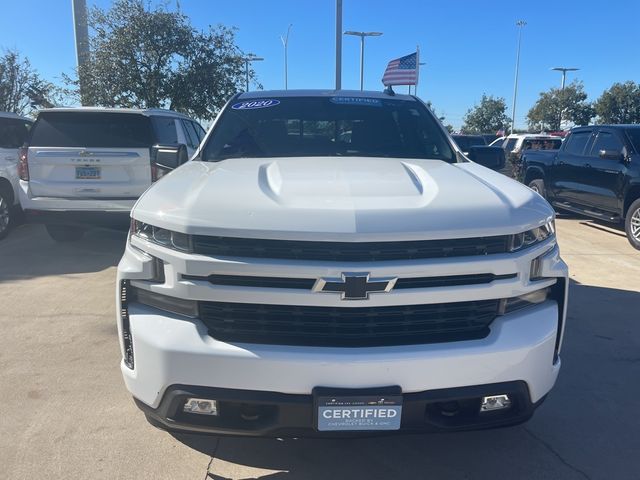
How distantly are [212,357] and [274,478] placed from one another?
35.4 inches

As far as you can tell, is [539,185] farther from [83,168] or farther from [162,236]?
[162,236]

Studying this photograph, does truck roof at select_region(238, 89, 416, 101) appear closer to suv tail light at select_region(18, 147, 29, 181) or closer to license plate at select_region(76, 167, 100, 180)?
license plate at select_region(76, 167, 100, 180)

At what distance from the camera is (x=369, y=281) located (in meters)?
2.15

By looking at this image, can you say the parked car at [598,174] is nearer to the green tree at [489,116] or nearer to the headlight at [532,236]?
the headlight at [532,236]

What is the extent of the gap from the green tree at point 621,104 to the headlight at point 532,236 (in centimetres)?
4887

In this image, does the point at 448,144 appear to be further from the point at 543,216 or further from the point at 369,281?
the point at 369,281

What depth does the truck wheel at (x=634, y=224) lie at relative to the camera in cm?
802

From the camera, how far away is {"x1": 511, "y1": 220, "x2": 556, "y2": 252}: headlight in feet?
7.65

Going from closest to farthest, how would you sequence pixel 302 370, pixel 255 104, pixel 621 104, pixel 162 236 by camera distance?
pixel 302 370
pixel 162 236
pixel 255 104
pixel 621 104

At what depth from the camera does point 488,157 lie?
13.4 ft

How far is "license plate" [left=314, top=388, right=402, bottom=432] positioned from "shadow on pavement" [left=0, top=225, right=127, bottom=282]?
509cm

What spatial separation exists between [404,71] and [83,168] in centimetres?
1247

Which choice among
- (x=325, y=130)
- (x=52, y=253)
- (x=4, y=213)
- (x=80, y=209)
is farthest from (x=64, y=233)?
(x=325, y=130)

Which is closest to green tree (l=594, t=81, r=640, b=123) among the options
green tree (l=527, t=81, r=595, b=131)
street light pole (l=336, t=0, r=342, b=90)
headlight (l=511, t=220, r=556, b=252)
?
green tree (l=527, t=81, r=595, b=131)
